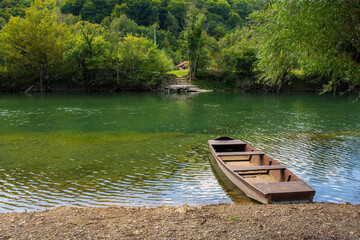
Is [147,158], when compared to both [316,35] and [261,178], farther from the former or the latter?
[316,35]

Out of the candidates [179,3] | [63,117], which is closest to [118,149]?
[63,117]

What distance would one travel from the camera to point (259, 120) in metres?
20.0

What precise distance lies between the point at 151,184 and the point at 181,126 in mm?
9663

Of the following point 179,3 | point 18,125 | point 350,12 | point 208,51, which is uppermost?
point 179,3

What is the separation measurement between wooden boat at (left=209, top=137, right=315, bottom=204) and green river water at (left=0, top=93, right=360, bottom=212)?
0.51 meters

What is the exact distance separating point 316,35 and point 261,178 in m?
4.35

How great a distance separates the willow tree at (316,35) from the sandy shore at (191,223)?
4.51 meters

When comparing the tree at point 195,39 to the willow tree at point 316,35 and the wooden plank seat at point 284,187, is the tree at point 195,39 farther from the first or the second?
the wooden plank seat at point 284,187

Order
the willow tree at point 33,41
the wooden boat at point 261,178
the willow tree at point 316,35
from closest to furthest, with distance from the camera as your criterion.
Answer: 1. the wooden boat at point 261,178
2. the willow tree at point 316,35
3. the willow tree at point 33,41

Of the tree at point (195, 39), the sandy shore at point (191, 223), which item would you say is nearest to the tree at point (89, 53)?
the tree at point (195, 39)

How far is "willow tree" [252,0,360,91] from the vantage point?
283 inches

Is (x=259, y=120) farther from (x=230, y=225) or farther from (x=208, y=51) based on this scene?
(x=208, y=51)

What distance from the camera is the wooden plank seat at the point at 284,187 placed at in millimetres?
6250

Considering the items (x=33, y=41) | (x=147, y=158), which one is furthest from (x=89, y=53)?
(x=147, y=158)
